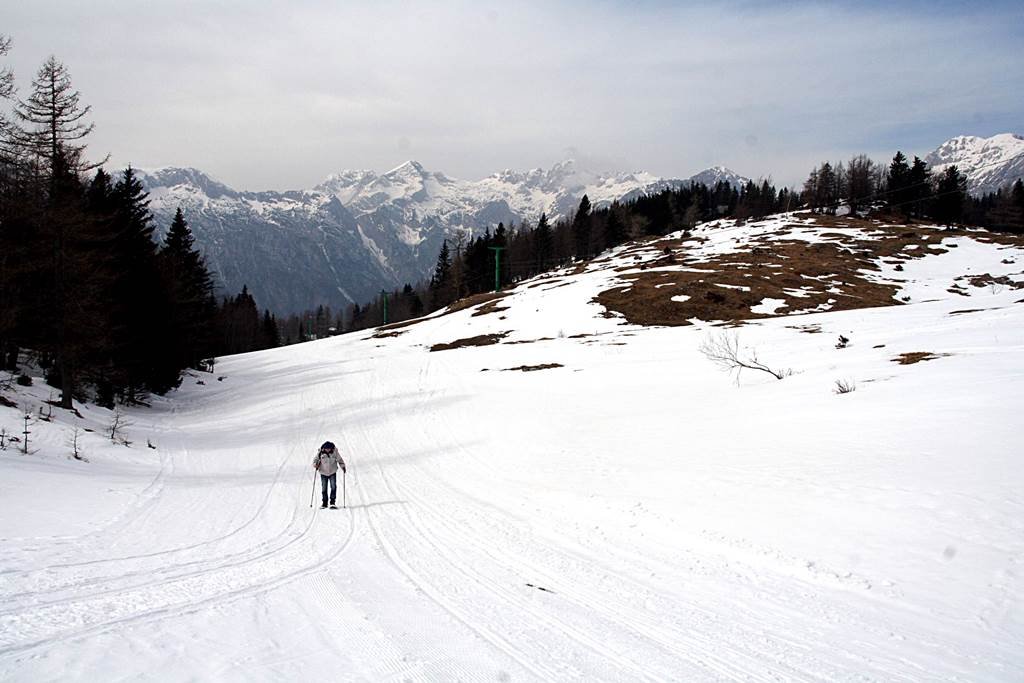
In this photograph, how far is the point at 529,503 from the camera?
39.2 feet

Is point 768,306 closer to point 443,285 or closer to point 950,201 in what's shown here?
point 443,285

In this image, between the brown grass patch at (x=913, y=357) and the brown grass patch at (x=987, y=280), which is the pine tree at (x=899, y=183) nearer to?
the brown grass patch at (x=987, y=280)

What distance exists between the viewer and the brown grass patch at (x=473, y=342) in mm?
43272

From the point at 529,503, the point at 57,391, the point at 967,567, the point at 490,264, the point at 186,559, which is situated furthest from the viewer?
the point at 490,264

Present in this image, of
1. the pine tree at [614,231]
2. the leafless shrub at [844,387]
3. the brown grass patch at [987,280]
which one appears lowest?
the leafless shrub at [844,387]

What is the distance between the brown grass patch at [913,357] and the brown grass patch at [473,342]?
2821 cm

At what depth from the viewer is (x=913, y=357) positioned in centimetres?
1741

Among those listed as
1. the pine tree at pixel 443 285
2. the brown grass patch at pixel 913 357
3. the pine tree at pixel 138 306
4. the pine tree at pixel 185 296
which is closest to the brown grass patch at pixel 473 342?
the pine tree at pixel 185 296

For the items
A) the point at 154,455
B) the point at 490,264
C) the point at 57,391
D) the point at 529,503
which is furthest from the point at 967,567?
the point at 490,264

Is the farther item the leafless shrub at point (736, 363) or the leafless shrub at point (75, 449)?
the leafless shrub at point (736, 363)

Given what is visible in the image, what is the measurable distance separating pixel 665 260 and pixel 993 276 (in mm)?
29894

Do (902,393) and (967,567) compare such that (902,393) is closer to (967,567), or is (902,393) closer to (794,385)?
(794,385)

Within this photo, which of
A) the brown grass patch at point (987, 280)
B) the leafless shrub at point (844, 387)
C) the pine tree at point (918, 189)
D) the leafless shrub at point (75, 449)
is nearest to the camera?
the leafless shrub at point (75, 449)

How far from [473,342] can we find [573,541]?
3468 centimetres
